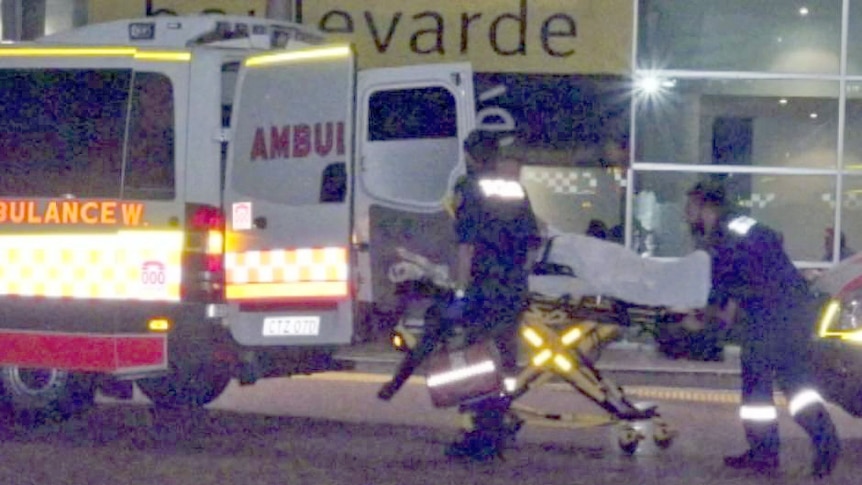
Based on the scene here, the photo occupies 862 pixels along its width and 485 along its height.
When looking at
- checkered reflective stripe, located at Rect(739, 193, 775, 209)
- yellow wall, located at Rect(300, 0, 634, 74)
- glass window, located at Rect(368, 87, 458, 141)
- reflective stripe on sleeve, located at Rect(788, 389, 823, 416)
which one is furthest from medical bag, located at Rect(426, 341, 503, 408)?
checkered reflective stripe, located at Rect(739, 193, 775, 209)

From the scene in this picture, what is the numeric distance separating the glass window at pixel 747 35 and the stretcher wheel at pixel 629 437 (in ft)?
30.0

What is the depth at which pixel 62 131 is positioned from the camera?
34.4 feet

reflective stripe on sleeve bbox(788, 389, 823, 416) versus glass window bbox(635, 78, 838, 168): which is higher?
glass window bbox(635, 78, 838, 168)

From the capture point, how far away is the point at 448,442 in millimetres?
10742

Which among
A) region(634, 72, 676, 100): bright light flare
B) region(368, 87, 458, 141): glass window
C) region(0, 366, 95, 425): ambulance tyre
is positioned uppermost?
region(634, 72, 676, 100): bright light flare

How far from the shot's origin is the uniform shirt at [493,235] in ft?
32.1

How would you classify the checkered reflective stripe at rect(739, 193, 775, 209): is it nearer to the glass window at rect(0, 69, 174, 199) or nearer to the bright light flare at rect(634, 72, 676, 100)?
the bright light flare at rect(634, 72, 676, 100)

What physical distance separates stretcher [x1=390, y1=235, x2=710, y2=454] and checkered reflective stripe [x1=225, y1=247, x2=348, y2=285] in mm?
425

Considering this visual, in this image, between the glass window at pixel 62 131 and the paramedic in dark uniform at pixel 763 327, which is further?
the glass window at pixel 62 131

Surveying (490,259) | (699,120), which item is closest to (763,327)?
(490,259)

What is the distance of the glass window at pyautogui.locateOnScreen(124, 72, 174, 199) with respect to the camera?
33.8ft

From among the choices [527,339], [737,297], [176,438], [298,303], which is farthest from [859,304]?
[176,438]

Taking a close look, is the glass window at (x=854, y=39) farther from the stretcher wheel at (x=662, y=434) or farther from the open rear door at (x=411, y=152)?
the stretcher wheel at (x=662, y=434)

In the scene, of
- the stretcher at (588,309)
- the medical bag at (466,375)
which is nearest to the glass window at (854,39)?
the stretcher at (588,309)
